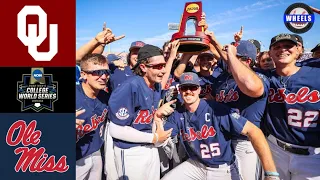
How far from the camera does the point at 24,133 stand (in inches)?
72.0

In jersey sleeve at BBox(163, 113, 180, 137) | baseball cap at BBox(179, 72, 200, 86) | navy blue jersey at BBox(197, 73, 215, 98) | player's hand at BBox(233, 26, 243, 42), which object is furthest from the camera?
navy blue jersey at BBox(197, 73, 215, 98)

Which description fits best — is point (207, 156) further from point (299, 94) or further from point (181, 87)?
point (299, 94)

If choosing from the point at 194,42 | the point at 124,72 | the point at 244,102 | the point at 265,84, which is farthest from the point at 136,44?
the point at 265,84

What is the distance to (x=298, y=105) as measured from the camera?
70.4 inches

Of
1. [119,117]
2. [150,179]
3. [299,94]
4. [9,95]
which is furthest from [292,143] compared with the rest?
[9,95]

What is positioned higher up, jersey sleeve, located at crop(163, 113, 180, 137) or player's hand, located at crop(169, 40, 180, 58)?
player's hand, located at crop(169, 40, 180, 58)

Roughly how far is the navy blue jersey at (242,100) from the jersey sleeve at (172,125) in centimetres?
38

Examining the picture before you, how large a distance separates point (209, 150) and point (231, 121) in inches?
9.1

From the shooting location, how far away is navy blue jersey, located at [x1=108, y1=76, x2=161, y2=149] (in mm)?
1855

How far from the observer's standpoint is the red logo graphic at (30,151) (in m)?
1.82

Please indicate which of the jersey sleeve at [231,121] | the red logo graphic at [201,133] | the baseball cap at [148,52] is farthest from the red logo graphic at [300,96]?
the baseball cap at [148,52]

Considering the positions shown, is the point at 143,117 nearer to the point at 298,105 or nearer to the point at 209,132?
the point at 209,132

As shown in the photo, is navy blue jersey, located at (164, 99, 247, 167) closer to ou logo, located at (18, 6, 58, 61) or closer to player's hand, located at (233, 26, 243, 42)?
player's hand, located at (233, 26, 243, 42)

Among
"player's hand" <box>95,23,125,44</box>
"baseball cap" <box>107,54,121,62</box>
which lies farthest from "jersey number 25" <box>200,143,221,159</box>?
"baseball cap" <box>107,54,121,62</box>
